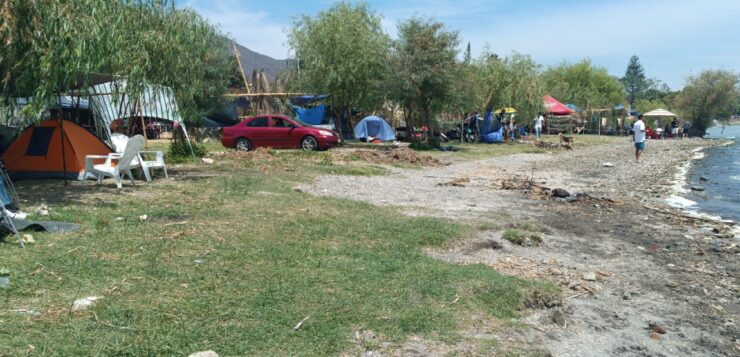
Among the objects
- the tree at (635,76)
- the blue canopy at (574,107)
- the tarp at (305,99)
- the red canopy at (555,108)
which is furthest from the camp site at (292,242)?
the tree at (635,76)

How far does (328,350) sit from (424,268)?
2300 mm

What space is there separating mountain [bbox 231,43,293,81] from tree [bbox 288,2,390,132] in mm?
11160

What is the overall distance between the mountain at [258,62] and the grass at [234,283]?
102ft

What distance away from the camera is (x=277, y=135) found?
74.2 feet

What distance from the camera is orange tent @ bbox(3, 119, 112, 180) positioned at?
11.9 meters

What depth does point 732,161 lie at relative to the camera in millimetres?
31234

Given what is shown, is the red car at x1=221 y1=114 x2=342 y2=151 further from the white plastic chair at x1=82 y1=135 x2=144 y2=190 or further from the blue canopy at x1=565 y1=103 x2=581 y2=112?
the blue canopy at x1=565 y1=103 x2=581 y2=112

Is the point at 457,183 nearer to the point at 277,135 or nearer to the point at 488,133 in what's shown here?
the point at 277,135

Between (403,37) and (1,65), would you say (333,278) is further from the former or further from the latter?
(403,37)

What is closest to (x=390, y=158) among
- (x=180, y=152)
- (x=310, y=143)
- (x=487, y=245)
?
(x=310, y=143)

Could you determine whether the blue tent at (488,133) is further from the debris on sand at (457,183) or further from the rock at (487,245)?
the rock at (487,245)

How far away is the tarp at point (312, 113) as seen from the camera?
31.1 m

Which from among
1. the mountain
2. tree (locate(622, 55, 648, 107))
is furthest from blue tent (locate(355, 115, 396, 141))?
tree (locate(622, 55, 648, 107))

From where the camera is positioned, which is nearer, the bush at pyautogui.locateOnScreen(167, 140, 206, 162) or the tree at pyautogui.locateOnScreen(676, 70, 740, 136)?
the bush at pyautogui.locateOnScreen(167, 140, 206, 162)
